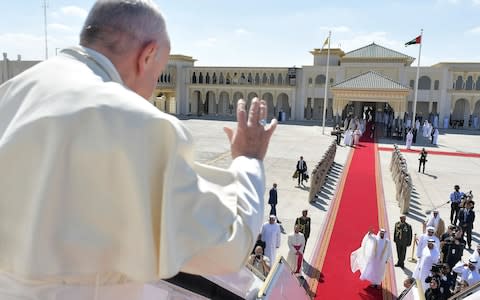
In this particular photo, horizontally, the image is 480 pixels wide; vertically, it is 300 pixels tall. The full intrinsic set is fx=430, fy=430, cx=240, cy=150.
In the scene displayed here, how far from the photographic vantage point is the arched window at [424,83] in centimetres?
4053

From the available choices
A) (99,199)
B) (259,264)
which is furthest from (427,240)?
(99,199)

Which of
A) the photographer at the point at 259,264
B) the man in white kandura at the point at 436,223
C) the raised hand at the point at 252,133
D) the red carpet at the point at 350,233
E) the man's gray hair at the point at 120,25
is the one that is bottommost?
the red carpet at the point at 350,233

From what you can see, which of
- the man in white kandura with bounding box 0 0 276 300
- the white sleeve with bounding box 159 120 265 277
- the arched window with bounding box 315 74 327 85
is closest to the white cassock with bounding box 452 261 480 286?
the white sleeve with bounding box 159 120 265 277

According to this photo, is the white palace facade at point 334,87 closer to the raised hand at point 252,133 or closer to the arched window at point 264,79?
the arched window at point 264,79

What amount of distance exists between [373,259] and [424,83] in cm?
3699

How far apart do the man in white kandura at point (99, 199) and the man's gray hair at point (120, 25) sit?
0.14 m

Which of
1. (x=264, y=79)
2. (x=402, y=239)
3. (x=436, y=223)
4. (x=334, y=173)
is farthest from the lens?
(x=264, y=79)

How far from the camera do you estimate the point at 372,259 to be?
8.00 meters

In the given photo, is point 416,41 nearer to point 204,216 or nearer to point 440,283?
point 440,283

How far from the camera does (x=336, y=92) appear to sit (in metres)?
34.3

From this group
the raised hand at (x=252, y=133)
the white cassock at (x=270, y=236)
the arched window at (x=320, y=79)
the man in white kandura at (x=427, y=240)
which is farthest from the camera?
the arched window at (x=320, y=79)

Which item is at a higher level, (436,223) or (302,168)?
(302,168)

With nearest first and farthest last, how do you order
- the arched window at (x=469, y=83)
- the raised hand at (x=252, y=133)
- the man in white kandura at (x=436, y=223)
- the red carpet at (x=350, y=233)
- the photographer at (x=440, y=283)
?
the raised hand at (x=252, y=133) < the photographer at (x=440, y=283) < the red carpet at (x=350, y=233) < the man in white kandura at (x=436, y=223) < the arched window at (x=469, y=83)

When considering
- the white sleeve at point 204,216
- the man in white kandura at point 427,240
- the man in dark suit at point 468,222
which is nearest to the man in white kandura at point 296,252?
the man in white kandura at point 427,240
